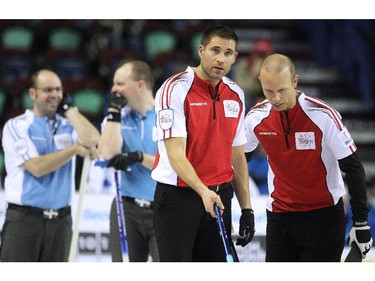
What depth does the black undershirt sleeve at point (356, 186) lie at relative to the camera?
5.32 meters

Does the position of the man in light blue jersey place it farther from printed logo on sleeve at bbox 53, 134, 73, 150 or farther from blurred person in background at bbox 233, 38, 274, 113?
blurred person in background at bbox 233, 38, 274, 113

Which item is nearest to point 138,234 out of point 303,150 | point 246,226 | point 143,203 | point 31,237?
point 143,203

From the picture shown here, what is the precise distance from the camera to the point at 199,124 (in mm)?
5172

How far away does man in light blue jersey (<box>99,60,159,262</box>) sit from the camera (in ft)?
21.4

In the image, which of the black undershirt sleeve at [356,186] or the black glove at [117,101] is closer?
the black undershirt sleeve at [356,186]

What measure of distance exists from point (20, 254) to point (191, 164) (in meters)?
2.16

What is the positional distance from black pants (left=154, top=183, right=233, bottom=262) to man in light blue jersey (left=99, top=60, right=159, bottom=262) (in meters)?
1.28

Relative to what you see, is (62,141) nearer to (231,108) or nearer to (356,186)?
(231,108)

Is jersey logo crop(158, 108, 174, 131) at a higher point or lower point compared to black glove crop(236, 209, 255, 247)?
higher

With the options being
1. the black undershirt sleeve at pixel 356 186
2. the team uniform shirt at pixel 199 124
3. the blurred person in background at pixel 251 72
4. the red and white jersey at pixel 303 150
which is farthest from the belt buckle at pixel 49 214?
the blurred person in background at pixel 251 72

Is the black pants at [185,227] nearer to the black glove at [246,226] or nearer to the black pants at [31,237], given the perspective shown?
the black glove at [246,226]

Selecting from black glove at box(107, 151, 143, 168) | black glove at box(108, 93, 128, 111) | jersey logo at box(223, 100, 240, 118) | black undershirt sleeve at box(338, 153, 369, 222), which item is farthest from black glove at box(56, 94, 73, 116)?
black undershirt sleeve at box(338, 153, 369, 222)

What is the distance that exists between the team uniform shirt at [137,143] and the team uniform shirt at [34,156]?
507 millimetres
